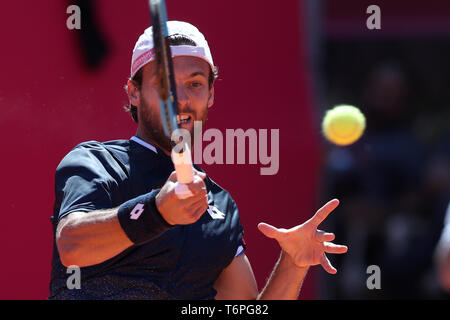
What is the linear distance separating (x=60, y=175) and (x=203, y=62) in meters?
0.70

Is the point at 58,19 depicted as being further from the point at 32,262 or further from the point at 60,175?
the point at 60,175

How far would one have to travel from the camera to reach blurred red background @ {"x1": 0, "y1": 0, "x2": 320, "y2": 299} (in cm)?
391

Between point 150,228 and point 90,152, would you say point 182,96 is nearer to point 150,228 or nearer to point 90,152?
point 90,152

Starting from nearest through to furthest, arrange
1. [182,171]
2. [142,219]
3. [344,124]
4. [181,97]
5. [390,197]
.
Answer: [182,171] < [142,219] < [181,97] < [344,124] < [390,197]

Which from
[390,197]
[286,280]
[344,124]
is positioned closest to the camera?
[286,280]

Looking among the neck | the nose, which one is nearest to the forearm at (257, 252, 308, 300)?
the neck

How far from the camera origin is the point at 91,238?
255cm

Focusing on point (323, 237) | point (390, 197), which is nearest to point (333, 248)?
point (323, 237)

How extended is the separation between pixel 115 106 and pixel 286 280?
1300 mm

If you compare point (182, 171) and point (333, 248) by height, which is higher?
point (182, 171)

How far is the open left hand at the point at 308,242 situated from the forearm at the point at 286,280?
5cm

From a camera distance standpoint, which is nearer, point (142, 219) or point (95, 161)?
point (142, 219)

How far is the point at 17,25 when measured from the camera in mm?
4004

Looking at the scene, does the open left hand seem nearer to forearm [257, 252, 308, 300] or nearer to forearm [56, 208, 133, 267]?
forearm [257, 252, 308, 300]
